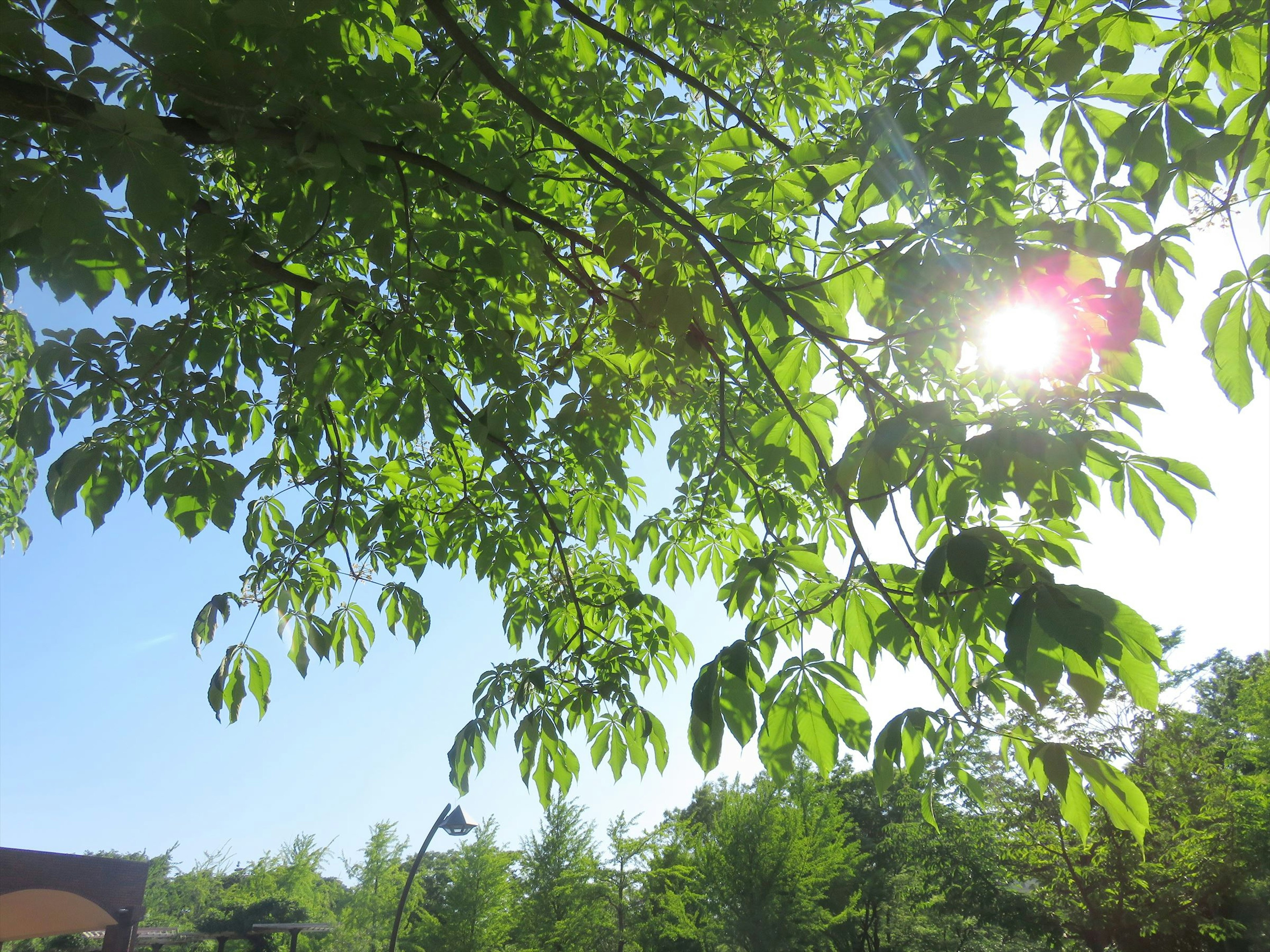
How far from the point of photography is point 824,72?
3246 mm

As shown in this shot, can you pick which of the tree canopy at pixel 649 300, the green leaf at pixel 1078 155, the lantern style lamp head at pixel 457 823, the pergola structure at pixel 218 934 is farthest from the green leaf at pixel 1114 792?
the pergola structure at pixel 218 934

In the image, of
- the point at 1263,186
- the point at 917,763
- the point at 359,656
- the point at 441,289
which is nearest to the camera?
the point at 917,763

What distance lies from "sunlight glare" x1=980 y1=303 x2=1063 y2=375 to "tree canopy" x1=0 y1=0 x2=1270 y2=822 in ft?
0.08

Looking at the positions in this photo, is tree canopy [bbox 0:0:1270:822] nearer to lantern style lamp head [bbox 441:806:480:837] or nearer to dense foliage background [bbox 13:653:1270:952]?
lantern style lamp head [bbox 441:806:480:837]

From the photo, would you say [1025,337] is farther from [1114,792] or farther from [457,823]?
[457,823]

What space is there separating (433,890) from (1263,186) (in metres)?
33.8

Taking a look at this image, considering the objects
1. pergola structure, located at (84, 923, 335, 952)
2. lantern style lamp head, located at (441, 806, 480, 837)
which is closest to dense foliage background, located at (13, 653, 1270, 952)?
pergola structure, located at (84, 923, 335, 952)

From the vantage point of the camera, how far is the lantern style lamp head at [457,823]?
35.1 ft

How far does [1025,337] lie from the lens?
1328 millimetres

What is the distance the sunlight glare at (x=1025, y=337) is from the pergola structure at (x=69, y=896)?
14.9 metres

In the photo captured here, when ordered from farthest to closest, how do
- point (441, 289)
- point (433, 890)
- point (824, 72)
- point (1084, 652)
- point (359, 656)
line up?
point (433, 890) → point (824, 72) → point (359, 656) → point (441, 289) → point (1084, 652)

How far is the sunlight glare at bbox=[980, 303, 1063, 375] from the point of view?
1250 mm

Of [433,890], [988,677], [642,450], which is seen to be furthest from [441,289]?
[433,890]

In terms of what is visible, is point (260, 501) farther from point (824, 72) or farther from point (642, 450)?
point (824, 72)
